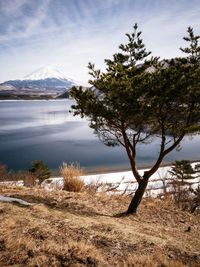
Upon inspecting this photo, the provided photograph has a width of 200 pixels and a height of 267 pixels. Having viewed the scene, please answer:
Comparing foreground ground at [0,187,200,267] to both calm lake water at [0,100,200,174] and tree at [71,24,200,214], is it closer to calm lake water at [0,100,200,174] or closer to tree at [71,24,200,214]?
tree at [71,24,200,214]

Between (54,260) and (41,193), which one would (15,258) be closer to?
(54,260)

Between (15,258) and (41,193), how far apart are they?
5.22 metres

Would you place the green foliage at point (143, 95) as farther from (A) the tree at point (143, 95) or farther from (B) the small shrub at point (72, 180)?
(B) the small shrub at point (72, 180)

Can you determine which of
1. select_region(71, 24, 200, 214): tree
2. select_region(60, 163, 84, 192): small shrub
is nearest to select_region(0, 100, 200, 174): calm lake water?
select_region(60, 163, 84, 192): small shrub

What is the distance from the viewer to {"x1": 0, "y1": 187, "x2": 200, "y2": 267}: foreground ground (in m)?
5.15

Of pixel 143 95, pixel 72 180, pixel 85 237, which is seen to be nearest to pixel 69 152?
pixel 72 180

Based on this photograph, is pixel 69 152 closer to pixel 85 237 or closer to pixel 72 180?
pixel 72 180

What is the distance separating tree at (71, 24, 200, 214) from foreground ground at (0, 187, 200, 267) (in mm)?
1389

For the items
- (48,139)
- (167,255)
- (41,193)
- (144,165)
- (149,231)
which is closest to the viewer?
(167,255)

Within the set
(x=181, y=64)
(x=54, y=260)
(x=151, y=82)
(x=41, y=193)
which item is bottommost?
(x=54, y=260)

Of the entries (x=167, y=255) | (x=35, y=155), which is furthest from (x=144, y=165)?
(x=167, y=255)

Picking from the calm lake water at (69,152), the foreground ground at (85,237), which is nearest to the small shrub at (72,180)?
the foreground ground at (85,237)

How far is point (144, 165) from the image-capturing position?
45750 millimetres

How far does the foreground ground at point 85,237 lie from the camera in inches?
203
